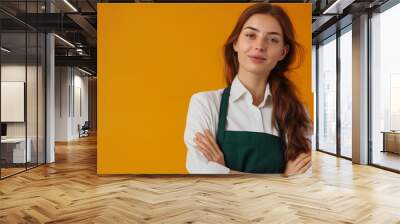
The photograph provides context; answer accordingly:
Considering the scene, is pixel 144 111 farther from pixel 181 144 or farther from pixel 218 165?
pixel 218 165

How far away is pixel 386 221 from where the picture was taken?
14.0 feet

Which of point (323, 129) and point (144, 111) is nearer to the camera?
point (144, 111)

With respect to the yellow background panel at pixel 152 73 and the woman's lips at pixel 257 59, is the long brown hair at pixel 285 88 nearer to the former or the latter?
the woman's lips at pixel 257 59

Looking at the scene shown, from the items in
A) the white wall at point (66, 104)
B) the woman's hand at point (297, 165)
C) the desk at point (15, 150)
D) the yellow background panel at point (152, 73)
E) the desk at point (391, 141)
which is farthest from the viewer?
the white wall at point (66, 104)

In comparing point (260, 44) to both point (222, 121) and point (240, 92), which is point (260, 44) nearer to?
point (240, 92)

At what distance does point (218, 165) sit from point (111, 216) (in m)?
2.06

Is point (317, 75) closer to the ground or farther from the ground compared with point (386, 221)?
farther from the ground

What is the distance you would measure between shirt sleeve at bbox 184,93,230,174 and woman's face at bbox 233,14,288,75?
0.91 metres

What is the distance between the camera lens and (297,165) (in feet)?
20.0

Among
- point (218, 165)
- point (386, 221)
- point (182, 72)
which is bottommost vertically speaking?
point (386, 221)

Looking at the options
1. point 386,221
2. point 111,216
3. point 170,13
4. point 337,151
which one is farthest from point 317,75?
point 111,216

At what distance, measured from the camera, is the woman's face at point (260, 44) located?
5457 millimetres

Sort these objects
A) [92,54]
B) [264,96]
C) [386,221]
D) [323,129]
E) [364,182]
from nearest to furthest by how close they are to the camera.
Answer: [386,221] → [264,96] → [364,182] → [323,129] → [92,54]

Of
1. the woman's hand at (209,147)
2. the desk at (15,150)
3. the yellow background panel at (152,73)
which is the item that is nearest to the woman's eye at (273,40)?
the yellow background panel at (152,73)
